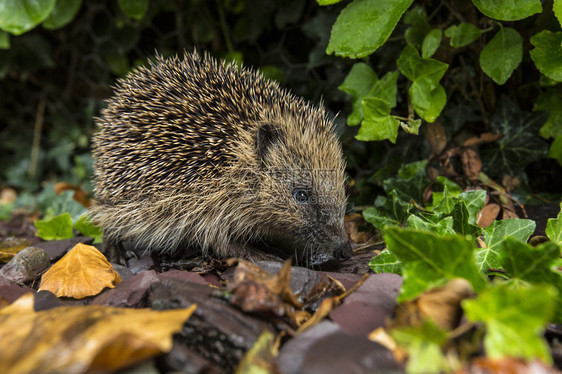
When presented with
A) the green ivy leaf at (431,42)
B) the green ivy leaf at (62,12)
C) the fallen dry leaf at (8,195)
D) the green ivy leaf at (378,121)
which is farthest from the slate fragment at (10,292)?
the fallen dry leaf at (8,195)

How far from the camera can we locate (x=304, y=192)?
8.85ft

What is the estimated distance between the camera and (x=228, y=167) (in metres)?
2.68

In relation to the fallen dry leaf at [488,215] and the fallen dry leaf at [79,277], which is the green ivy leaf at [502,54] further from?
the fallen dry leaf at [79,277]

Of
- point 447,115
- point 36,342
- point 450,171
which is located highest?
point 447,115

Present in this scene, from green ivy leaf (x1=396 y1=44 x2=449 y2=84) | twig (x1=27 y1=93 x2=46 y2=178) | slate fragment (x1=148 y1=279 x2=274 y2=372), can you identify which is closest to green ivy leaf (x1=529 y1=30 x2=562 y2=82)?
green ivy leaf (x1=396 y1=44 x2=449 y2=84)

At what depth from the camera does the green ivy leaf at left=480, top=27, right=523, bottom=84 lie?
2.59 m

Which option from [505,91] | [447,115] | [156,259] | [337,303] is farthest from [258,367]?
[505,91]

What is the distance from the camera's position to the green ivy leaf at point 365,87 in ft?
9.50

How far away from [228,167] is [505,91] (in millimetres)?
2026

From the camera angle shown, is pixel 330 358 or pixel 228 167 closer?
pixel 330 358

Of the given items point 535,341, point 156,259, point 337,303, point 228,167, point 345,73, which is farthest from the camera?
point 345,73

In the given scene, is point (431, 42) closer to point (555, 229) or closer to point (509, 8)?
point (509, 8)

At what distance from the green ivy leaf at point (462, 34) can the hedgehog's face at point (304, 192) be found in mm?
979

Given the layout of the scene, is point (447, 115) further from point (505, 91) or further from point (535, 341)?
point (535, 341)
